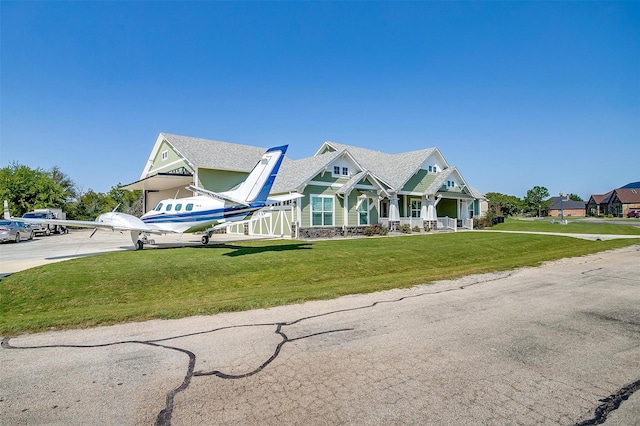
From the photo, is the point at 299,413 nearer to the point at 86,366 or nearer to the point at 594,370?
the point at 86,366

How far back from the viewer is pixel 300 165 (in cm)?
3030

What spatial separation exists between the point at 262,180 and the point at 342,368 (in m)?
13.4

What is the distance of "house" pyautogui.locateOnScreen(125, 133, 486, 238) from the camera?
87.3ft

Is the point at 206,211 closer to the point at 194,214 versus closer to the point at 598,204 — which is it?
the point at 194,214

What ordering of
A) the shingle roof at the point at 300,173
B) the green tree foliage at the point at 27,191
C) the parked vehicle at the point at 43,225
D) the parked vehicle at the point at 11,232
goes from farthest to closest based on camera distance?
the green tree foliage at the point at 27,191 → the parked vehicle at the point at 43,225 → the shingle roof at the point at 300,173 → the parked vehicle at the point at 11,232

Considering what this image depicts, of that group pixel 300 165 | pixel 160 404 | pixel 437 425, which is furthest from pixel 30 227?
pixel 437 425

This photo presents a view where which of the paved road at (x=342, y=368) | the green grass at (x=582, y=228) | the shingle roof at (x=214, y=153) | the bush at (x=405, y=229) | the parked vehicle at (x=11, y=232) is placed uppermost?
the shingle roof at (x=214, y=153)

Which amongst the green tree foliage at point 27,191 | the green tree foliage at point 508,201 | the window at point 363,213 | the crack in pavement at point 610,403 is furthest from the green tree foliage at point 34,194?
the green tree foliage at point 508,201

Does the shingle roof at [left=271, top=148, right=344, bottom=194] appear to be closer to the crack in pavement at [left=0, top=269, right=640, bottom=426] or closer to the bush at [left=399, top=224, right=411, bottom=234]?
the bush at [left=399, top=224, right=411, bottom=234]

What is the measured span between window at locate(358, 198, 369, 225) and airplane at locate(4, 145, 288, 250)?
1275 centimetres

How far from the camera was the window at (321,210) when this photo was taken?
26434 mm

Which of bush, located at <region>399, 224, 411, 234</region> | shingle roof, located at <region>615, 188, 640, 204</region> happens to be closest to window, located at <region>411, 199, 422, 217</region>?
bush, located at <region>399, 224, 411, 234</region>

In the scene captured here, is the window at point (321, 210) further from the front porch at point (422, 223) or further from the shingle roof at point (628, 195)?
the shingle roof at point (628, 195)

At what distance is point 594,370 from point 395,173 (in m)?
31.8
